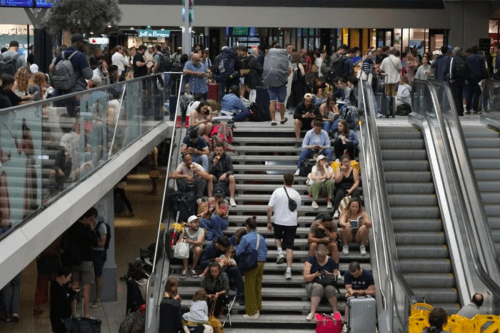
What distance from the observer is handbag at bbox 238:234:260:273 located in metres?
16.7

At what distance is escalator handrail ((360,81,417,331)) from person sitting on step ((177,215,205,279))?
2995 millimetres

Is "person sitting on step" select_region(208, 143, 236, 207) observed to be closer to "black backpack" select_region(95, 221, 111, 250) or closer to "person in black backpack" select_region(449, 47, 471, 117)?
"black backpack" select_region(95, 221, 111, 250)

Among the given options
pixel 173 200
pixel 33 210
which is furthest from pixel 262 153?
pixel 33 210

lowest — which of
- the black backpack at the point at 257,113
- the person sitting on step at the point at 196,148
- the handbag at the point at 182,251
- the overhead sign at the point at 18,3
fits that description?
the handbag at the point at 182,251

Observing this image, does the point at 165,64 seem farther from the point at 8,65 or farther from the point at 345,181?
the point at 345,181

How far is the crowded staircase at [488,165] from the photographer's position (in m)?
18.4

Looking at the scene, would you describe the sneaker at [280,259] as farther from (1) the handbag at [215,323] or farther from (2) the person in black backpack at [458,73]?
(2) the person in black backpack at [458,73]

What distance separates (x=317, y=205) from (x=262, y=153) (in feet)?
9.13

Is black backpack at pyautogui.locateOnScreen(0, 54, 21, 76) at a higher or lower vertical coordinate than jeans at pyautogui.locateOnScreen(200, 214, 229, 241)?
higher

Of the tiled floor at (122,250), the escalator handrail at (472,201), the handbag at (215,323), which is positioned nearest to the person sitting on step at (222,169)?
the tiled floor at (122,250)

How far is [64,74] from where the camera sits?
15.7 metres

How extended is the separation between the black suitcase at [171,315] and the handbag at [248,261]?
156cm

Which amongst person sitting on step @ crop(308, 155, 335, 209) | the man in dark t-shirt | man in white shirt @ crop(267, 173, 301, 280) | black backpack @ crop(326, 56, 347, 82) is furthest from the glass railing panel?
black backpack @ crop(326, 56, 347, 82)

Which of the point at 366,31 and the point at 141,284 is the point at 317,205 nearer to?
the point at 141,284
